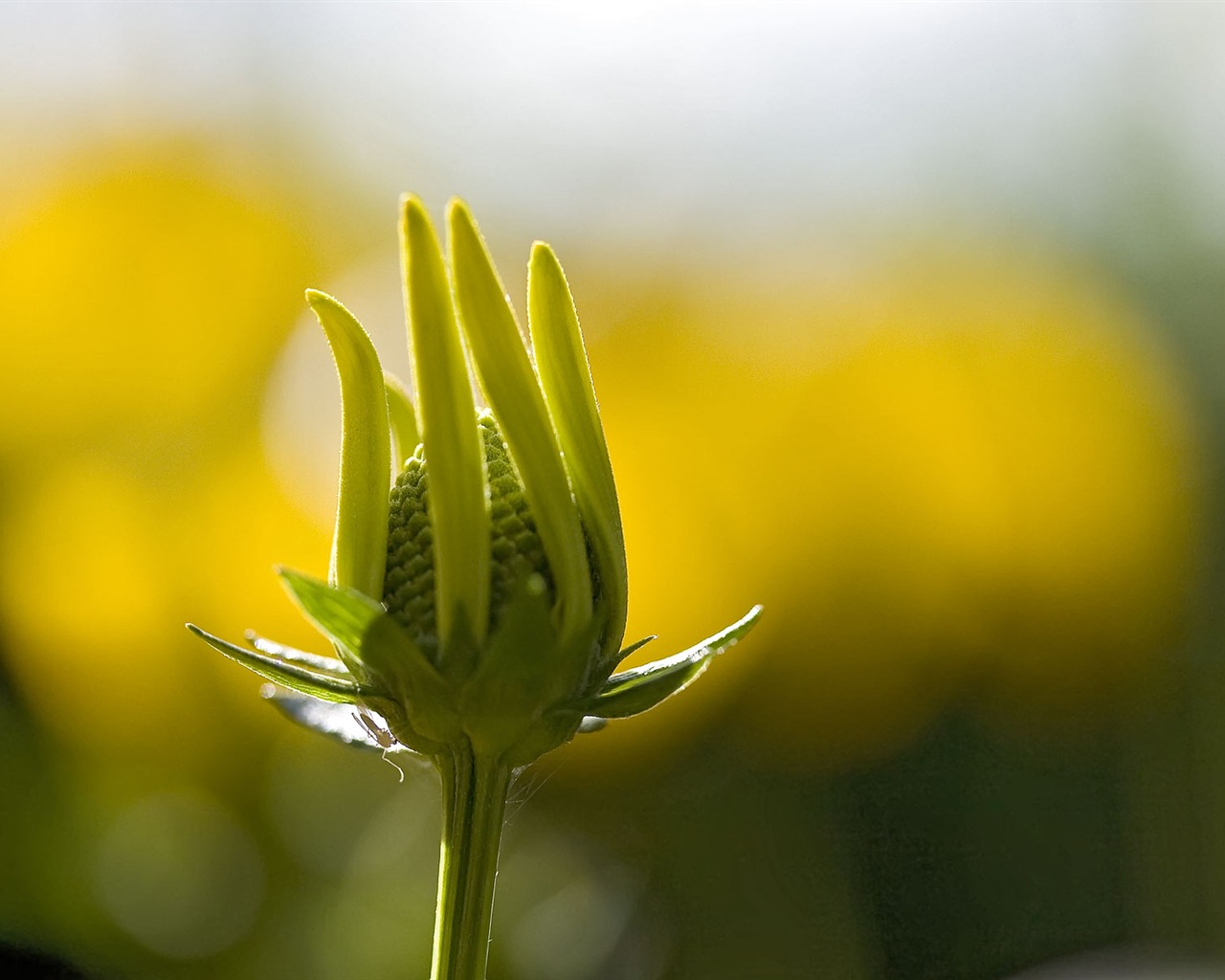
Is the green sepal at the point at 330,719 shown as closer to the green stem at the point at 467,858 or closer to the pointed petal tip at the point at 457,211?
the green stem at the point at 467,858

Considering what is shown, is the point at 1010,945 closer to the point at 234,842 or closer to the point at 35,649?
the point at 234,842

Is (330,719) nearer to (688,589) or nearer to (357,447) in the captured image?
(357,447)

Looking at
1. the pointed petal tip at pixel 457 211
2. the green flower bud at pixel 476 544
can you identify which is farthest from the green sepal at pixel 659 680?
the pointed petal tip at pixel 457 211

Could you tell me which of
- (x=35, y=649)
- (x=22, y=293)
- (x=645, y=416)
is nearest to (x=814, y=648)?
(x=645, y=416)

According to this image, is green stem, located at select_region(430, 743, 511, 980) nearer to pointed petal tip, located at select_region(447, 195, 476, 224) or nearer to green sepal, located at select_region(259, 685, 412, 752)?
green sepal, located at select_region(259, 685, 412, 752)

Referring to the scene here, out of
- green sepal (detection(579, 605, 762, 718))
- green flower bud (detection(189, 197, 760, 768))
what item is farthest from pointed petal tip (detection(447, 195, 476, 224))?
green sepal (detection(579, 605, 762, 718))

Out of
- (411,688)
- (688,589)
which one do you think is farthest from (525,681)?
(688,589)

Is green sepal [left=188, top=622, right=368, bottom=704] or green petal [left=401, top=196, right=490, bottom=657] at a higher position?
green petal [left=401, top=196, right=490, bottom=657]
